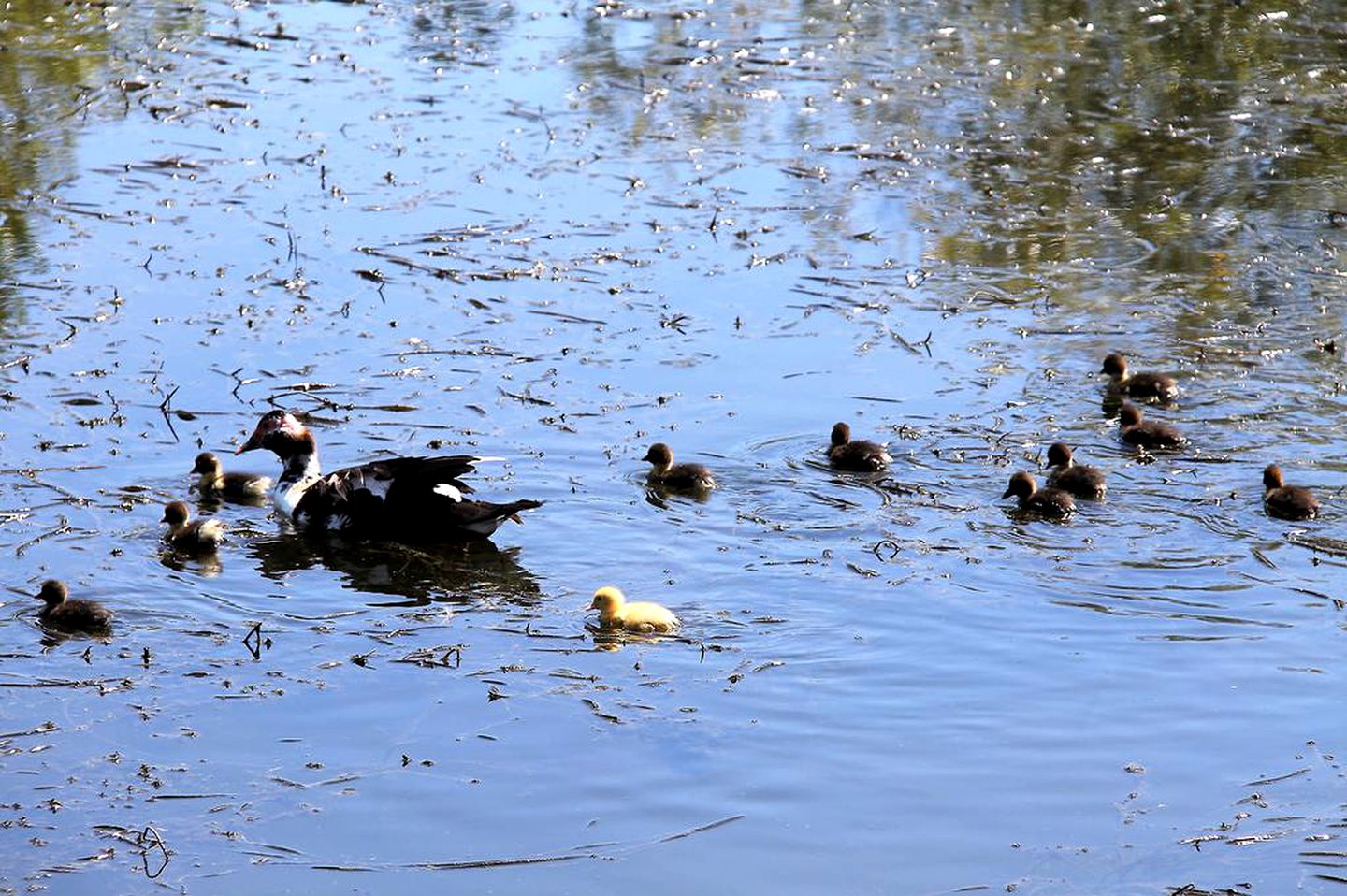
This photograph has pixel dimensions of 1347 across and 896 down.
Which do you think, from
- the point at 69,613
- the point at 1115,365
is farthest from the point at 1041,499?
the point at 69,613

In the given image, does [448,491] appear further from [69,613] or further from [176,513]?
[69,613]

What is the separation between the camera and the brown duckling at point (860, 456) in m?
11.0

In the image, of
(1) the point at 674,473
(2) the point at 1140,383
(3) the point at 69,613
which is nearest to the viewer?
(3) the point at 69,613

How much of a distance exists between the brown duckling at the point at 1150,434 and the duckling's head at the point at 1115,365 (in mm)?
809

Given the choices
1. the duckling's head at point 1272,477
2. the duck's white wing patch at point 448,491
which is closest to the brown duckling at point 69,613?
the duck's white wing patch at point 448,491

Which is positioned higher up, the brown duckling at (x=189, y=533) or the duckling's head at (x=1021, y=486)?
the brown duckling at (x=189, y=533)

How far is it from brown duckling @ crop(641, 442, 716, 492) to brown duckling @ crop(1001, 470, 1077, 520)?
5.25 feet

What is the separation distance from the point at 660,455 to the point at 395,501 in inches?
57.3

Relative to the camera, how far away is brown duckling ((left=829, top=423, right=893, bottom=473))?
10953 millimetres

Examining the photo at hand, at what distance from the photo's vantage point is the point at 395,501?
10.3m

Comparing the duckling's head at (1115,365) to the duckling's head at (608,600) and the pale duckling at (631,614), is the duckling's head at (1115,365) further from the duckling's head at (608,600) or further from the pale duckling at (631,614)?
the duckling's head at (608,600)

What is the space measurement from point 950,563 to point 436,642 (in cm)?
255

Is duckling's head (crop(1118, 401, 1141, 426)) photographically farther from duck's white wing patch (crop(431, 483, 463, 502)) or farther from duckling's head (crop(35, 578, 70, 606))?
duckling's head (crop(35, 578, 70, 606))

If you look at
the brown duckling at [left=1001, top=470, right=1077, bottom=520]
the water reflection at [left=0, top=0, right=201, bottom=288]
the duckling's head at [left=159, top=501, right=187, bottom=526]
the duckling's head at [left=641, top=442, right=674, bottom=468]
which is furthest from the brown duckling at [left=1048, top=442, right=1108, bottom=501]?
the water reflection at [left=0, top=0, right=201, bottom=288]
